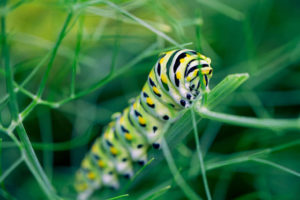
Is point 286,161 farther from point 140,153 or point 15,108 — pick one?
point 15,108

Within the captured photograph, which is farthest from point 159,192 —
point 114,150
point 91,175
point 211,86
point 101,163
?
point 211,86

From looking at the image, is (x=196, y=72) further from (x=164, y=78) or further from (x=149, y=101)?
(x=149, y=101)

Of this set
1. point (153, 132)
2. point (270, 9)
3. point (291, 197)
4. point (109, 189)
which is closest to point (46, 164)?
point (109, 189)

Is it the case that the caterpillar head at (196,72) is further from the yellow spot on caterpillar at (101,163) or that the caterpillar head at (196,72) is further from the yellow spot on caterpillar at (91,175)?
the yellow spot on caterpillar at (91,175)

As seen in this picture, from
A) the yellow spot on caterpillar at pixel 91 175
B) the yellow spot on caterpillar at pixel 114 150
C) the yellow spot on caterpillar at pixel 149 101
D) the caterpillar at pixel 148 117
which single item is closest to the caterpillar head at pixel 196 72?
the caterpillar at pixel 148 117

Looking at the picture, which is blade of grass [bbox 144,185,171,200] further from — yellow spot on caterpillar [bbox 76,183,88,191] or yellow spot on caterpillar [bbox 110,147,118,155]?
yellow spot on caterpillar [bbox 76,183,88,191]
